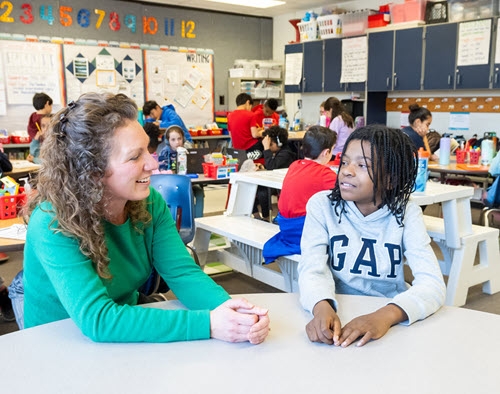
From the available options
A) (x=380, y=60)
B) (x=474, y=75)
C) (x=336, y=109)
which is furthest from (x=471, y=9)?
(x=336, y=109)

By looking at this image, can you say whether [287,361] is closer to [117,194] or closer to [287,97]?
[117,194]

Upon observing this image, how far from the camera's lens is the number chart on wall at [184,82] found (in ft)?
27.3

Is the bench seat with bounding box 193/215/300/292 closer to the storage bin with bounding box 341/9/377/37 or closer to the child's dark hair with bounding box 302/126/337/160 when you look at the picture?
the child's dark hair with bounding box 302/126/337/160

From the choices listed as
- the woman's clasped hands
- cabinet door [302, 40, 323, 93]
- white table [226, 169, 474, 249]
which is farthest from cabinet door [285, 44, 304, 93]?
the woman's clasped hands

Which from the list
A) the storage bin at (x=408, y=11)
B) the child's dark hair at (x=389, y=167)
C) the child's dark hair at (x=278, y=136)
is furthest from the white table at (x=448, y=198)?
the storage bin at (x=408, y=11)

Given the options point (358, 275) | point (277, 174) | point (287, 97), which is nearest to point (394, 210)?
point (358, 275)

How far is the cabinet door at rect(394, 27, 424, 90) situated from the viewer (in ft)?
21.9

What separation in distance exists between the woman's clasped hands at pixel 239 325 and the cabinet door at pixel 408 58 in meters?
6.24

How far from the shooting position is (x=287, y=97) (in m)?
9.45

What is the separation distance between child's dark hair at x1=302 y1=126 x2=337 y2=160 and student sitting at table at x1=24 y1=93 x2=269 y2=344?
1742mm

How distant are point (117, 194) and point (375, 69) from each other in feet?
21.6

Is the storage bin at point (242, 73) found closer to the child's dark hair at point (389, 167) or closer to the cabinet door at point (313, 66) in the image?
the cabinet door at point (313, 66)

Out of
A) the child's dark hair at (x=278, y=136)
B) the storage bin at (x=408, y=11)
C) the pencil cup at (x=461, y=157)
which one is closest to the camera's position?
the pencil cup at (x=461, y=157)

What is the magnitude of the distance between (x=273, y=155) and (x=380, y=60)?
304 centimetres
